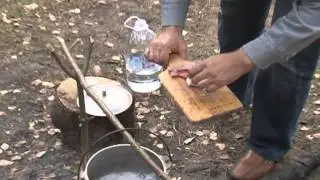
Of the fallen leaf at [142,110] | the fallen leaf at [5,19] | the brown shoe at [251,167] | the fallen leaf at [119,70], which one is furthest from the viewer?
the fallen leaf at [5,19]

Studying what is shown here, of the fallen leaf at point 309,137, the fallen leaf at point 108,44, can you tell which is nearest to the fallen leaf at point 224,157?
the fallen leaf at point 309,137

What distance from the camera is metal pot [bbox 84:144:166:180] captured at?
2.14m

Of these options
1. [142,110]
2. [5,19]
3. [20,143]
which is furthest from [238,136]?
[5,19]

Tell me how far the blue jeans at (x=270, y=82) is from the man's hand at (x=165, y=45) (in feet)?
1.28

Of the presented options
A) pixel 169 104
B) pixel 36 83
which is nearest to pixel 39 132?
pixel 36 83

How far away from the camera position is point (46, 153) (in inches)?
115

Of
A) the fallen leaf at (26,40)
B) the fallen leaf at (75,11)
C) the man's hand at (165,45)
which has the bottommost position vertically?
the fallen leaf at (26,40)

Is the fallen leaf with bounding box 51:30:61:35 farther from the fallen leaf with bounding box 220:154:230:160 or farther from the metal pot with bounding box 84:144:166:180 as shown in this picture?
the metal pot with bounding box 84:144:166:180

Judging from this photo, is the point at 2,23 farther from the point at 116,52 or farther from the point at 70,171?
the point at 70,171

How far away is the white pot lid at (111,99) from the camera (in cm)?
272

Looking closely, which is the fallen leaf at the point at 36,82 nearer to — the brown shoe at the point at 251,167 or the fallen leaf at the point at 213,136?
the fallen leaf at the point at 213,136

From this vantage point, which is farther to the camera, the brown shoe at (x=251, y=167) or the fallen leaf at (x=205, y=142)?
the fallen leaf at (x=205, y=142)

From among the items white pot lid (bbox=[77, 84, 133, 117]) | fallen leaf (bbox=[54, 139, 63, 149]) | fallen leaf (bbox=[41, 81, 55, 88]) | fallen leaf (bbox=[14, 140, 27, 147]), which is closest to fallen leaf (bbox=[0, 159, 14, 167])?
fallen leaf (bbox=[14, 140, 27, 147])

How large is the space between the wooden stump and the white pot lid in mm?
32
